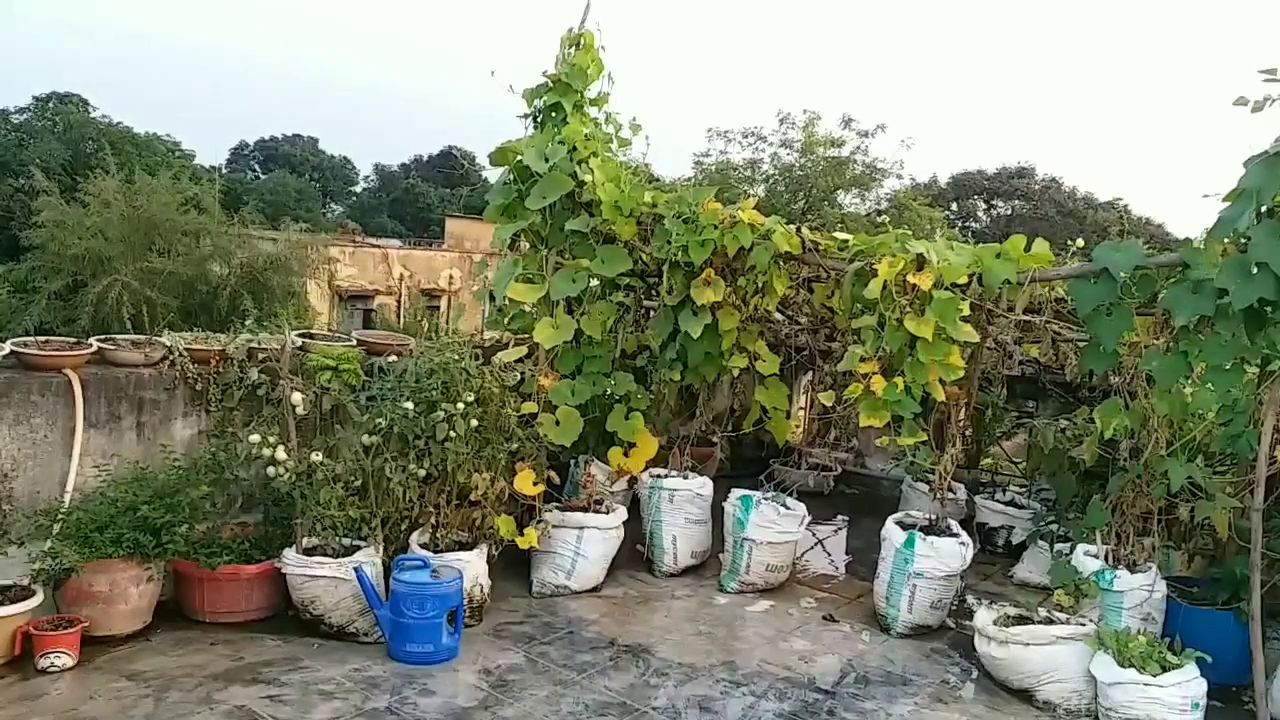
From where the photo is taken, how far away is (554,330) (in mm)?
3289

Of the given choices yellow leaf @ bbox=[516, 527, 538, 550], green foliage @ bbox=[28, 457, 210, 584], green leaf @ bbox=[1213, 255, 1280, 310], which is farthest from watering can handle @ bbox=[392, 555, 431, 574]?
green leaf @ bbox=[1213, 255, 1280, 310]

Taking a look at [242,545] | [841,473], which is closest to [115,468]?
[242,545]

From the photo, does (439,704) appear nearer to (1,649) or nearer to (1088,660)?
(1,649)

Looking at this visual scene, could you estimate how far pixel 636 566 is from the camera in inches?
153

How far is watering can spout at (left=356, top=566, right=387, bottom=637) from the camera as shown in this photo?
272 centimetres

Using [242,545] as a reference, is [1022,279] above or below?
above

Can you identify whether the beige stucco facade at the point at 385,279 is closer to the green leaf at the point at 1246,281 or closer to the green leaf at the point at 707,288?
the green leaf at the point at 707,288

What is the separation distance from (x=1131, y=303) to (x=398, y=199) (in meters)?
9.26

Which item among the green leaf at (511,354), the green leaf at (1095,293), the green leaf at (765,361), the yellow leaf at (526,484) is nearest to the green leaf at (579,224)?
the green leaf at (511,354)

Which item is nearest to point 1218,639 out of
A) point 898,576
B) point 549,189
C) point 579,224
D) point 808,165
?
point 898,576

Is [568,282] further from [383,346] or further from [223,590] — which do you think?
[223,590]

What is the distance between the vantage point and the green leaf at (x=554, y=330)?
326 centimetres

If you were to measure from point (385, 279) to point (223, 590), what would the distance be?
446 centimetres

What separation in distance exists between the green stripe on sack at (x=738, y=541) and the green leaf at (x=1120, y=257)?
1.67 metres
